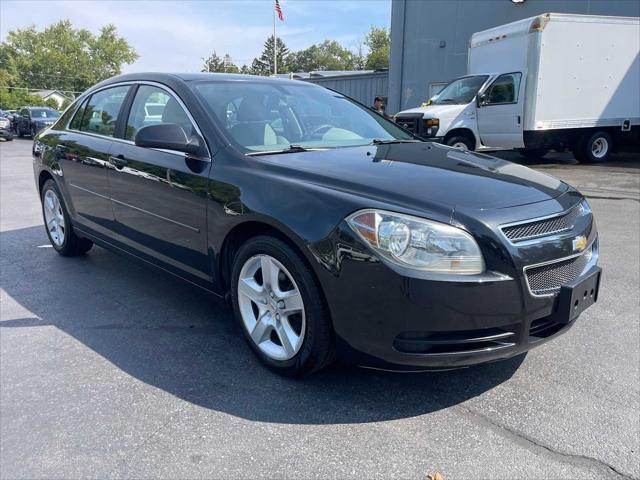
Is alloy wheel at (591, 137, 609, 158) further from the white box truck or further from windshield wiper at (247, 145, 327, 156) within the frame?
windshield wiper at (247, 145, 327, 156)

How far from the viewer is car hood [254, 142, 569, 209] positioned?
2.61 meters

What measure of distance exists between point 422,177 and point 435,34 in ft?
62.1

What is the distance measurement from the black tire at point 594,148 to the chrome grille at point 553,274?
11908 millimetres

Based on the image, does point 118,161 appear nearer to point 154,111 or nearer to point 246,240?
point 154,111

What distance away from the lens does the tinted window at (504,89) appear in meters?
12.6

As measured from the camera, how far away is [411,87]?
21312 millimetres

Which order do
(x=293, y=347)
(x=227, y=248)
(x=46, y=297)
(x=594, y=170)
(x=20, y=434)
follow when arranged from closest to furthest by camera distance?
(x=20, y=434) → (x=293, y=347) → (x=227, y=248) → (x=46, y=297) → (x=594, y=170)

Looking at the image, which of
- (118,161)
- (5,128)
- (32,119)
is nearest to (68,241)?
(118,161)

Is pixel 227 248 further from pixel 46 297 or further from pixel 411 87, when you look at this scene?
pixel 411 87

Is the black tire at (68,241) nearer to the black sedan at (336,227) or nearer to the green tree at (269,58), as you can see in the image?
the black sedan at (336,227)

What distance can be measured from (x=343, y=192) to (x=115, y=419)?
1549mm

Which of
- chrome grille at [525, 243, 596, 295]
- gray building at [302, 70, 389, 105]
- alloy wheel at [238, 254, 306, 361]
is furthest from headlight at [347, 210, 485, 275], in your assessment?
gray building at [302, 70, 389, 105]

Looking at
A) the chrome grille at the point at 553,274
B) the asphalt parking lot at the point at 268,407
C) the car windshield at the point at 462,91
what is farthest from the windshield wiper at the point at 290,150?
the car windshield at the point at 462,91

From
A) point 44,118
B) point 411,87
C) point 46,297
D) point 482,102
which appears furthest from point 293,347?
point 44,118
